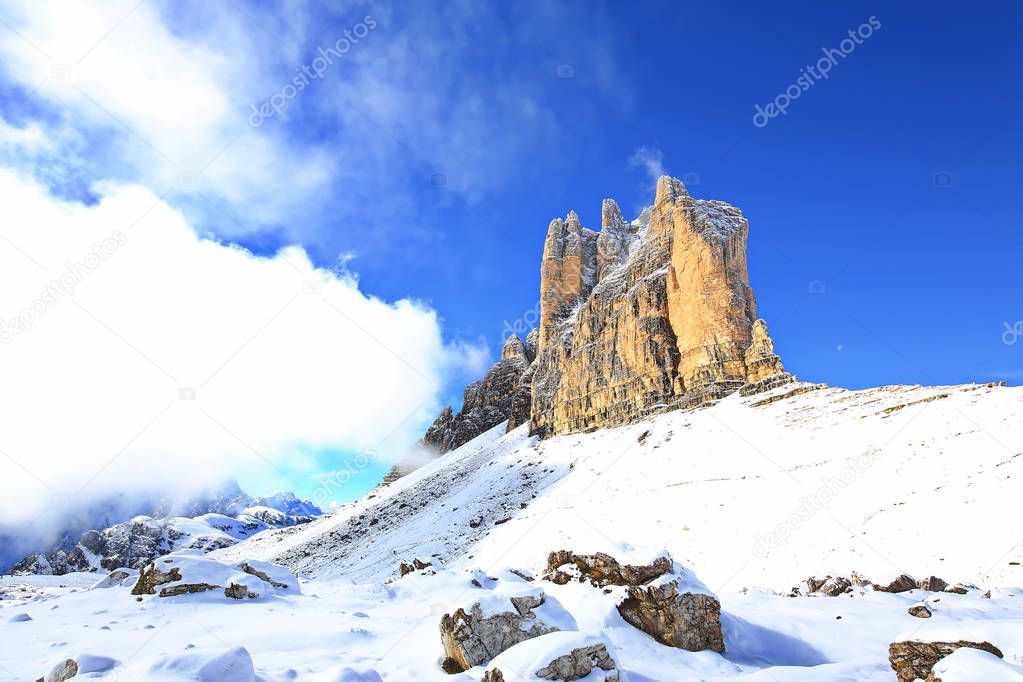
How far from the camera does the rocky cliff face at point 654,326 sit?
3975 cm

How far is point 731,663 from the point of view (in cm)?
670

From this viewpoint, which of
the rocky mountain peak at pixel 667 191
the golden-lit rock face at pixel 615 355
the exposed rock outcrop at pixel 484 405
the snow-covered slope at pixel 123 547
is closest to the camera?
the golden-lit rock face at pixel 615 355

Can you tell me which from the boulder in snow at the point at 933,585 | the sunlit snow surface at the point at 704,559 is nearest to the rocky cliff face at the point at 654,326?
the sunlit snow surface at the point at 704,559

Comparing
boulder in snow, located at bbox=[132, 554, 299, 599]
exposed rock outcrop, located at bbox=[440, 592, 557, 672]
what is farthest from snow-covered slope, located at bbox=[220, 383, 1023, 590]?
boulder in snow, located at bbox=[132, 554, 299, 599]

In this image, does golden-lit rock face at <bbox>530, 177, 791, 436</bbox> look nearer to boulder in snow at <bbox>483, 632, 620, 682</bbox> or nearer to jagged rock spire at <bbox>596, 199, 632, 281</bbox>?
jagged rock spire at <bbox>596, 199, 632, 281</bbox>

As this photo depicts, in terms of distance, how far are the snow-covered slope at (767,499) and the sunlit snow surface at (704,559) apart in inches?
4.2

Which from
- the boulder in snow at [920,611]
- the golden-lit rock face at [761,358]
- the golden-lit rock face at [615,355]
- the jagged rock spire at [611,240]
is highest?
the jagged rock spire at [611,240]

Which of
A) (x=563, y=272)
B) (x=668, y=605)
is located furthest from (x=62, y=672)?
(x=563, y=272)

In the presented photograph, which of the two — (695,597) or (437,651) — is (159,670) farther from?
(695,597)

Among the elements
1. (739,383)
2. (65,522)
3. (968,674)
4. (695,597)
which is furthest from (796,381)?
(65,522)

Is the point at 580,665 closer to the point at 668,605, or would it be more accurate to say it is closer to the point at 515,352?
the point at 668,605

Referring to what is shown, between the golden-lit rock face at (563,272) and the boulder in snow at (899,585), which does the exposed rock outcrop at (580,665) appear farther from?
the golden-lit rock face at (563,272)

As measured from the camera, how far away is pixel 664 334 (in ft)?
151

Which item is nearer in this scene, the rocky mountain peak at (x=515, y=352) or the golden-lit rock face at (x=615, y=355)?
the golden-lit rock face at (x=615, y=355)
